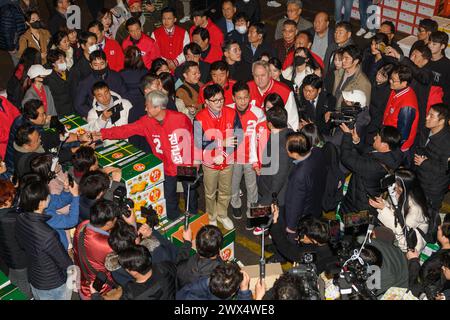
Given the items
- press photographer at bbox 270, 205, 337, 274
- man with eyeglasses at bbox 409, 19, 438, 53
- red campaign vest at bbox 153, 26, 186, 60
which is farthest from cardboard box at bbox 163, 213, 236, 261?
man with eyeglasses at bbox 409, 19, 438, 53

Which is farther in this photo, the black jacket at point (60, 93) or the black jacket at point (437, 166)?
the black jacket at point (60, 93)

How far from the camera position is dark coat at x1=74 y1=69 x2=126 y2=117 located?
277 inches

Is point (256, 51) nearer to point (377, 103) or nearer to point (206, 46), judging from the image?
point (206, 46)

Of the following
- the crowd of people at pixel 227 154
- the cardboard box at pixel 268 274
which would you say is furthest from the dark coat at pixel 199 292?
the cardboard box at pixel 268 274

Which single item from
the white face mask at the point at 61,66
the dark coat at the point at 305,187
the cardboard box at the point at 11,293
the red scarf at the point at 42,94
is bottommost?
the cardboard box at the point at 11,293

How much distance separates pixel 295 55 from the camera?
7375mm

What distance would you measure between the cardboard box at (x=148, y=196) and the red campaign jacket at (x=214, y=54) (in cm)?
297

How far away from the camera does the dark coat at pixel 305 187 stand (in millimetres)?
5551

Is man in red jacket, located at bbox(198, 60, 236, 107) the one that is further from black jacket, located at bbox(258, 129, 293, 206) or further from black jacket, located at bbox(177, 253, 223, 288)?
black jacket, located at bbox(177, 253, 223, 288)

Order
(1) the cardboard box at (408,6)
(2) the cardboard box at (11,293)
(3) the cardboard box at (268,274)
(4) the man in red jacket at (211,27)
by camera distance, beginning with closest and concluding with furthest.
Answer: (2) the cardboard box at (11,293) < (3) the cardboard box at (268,274) < (4) the man in red jacket at (211,27) < (1) the cardboard box at (408,6)

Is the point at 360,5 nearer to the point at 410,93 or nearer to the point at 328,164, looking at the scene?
the point at 410,93

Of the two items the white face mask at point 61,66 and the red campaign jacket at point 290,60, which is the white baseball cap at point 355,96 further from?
the white face mask at point 61,66

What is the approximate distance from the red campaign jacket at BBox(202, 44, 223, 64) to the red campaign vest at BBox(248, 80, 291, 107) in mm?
1672

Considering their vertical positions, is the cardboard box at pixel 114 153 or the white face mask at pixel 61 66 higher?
the white face mask at pixel 61 66
